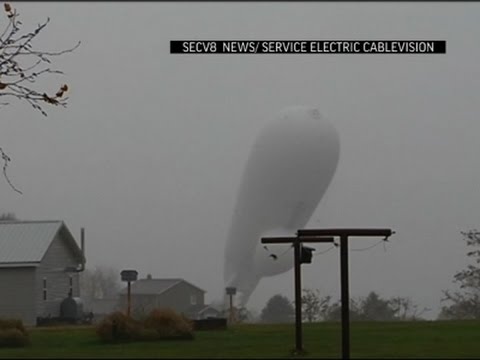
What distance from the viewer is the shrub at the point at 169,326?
21312 millimetres

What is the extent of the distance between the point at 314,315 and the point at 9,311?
1342 cm

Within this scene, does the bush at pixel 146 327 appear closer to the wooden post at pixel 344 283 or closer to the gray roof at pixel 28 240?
the wooden post at pixel 344 283

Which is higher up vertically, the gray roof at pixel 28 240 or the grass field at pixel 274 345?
the gray roof at pixel 28 240

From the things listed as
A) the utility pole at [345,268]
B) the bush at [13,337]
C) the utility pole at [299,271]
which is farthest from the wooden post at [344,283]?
the bush at [13,337]

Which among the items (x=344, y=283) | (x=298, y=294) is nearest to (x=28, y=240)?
(x=298, y=294)

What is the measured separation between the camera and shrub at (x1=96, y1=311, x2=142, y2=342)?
20.7 metres

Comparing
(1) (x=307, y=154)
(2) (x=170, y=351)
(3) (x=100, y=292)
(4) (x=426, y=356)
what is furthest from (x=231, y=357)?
(3) (x=100, y=292)

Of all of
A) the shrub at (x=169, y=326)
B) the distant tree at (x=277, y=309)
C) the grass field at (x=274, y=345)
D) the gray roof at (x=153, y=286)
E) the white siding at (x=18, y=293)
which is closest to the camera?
the grass field at (x=274, y=345)

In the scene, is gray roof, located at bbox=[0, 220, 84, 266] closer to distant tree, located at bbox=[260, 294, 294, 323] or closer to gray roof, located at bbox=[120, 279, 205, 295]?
distant tree, located at bbox=[260, 294, 294, 323]

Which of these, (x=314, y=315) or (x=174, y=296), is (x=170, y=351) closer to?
(x=314, y=315)

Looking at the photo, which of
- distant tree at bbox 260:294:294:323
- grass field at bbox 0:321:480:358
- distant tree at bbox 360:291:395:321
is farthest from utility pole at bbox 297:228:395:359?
distant tree at bbox 260:294:294:323

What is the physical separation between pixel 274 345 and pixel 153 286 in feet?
175

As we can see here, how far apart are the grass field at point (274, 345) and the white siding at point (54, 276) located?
54.7 ft

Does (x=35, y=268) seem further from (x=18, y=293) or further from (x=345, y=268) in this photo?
(x=345, y=268)
